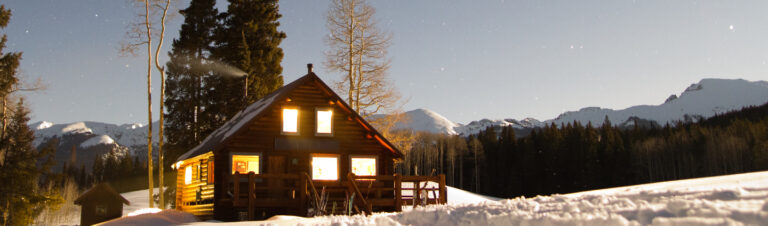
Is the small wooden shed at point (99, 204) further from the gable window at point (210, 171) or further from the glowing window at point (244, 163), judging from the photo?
the glowing window at point (244, 163)

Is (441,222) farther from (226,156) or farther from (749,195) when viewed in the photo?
(226,156)

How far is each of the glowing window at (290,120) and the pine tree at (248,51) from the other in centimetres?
1281

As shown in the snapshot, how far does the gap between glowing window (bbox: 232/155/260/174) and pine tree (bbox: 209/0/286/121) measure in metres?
13.3

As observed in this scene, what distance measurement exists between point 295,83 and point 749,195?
61.4 ft

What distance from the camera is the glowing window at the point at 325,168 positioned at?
2381cm

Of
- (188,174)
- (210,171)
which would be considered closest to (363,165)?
(210,171)

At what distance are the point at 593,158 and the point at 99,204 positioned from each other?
243 feet

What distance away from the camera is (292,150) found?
76.6 ft

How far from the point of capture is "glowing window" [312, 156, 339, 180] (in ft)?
78.1

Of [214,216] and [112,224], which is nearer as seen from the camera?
[112,224]

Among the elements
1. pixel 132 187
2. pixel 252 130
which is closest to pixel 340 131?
pixel 252 130

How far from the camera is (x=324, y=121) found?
2412 centimetres

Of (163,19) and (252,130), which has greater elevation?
(163,19)

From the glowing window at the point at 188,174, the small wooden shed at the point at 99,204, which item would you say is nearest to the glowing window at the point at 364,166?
the glowing window at the point at 188,174
